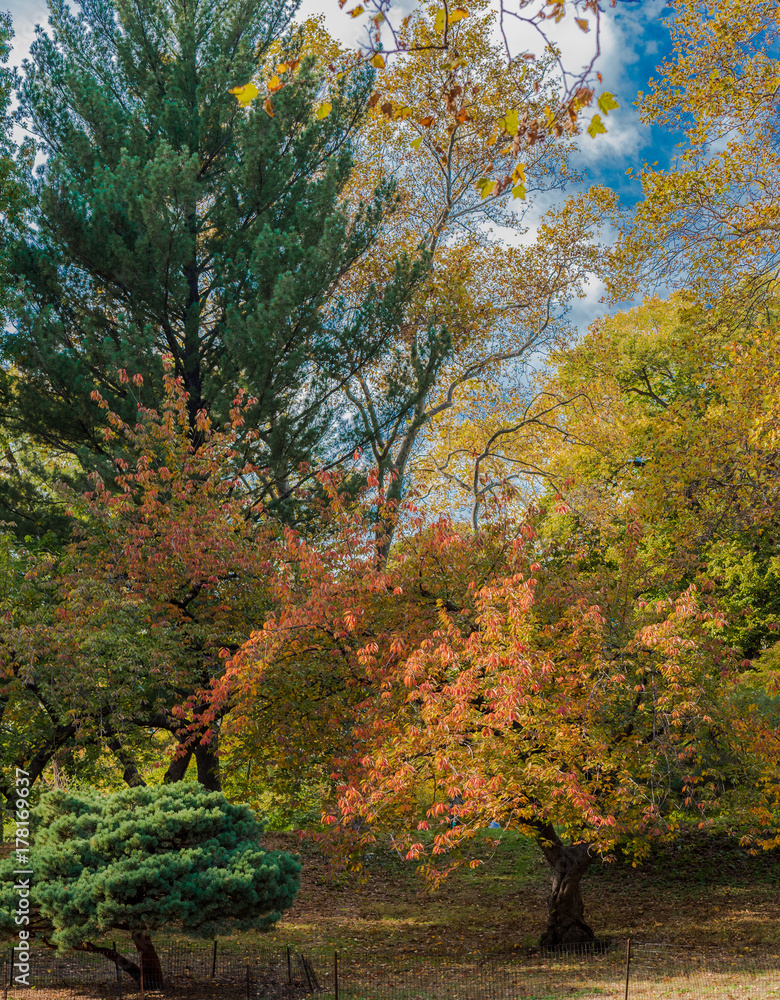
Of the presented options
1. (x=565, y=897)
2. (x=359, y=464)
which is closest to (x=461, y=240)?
(x=359, y=464)

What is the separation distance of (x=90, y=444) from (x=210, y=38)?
26.8ft

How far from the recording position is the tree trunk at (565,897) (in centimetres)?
1044

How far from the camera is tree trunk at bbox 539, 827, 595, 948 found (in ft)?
34.2

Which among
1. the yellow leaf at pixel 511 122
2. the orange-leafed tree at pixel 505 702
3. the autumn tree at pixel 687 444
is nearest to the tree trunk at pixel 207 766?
the orange-leafed tree at pixel 505 702

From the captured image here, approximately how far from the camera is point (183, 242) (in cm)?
1383

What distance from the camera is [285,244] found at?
13.9 m

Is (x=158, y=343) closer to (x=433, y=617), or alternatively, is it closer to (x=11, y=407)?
(x=11, y=407)

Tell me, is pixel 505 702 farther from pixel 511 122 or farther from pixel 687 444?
pixel 687 444

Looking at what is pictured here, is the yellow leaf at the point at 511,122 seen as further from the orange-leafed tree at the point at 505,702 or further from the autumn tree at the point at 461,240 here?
the autumn tree at the point at 461,240

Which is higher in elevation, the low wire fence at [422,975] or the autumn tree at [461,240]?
the autumn tree at [461,240]

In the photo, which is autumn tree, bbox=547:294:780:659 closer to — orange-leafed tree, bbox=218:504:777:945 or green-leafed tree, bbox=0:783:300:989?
orange-leafed tree, bbox=218:504:777:945

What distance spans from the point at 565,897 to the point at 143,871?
5946 millimetres

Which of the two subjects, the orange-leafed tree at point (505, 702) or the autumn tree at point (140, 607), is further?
the autumn tree at point (140, 607)

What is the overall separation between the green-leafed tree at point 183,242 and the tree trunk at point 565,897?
7.11m
